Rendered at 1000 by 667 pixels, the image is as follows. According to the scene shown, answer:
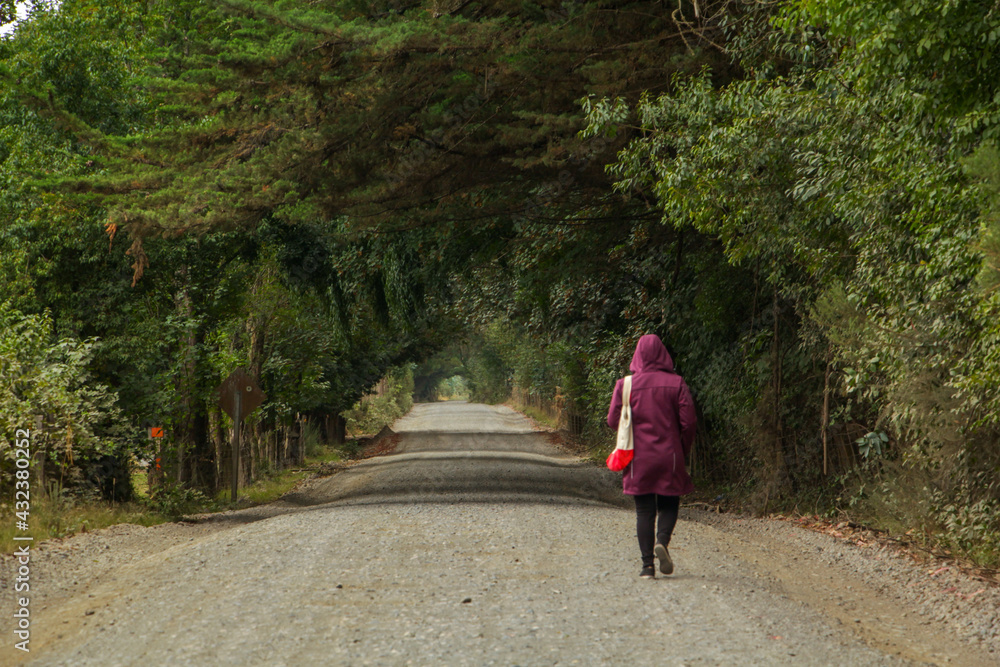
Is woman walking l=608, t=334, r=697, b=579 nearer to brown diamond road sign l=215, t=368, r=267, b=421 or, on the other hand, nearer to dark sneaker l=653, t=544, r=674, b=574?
dark sneaker l=653, t=544, r=674, b=574

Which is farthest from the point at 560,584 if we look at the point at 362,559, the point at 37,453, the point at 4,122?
the point at 4,122

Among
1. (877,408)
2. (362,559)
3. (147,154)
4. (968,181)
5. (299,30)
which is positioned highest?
(299,30)

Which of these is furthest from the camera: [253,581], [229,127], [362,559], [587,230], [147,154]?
[587,230]

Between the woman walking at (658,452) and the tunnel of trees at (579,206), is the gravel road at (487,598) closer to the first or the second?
the woman walking at (658,452)

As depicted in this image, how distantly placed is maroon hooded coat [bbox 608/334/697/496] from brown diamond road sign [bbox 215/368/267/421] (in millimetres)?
8824

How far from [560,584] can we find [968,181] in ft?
13.7

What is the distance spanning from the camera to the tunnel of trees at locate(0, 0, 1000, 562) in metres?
7.19

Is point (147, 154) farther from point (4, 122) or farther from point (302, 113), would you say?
point (4, 122)

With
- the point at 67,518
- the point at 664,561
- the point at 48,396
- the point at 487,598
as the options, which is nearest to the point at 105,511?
the point at 67,518

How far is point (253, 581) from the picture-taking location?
7.08 meters

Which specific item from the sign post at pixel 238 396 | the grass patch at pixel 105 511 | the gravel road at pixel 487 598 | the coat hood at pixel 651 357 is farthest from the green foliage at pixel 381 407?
the coat hood at pixel 651 357

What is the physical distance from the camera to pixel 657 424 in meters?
7.05

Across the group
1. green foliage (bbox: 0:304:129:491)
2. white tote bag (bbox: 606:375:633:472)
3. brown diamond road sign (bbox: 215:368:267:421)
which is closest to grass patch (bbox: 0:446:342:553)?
green foliage (bbox: 0:304:129:491)

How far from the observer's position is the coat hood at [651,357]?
7.23 m
